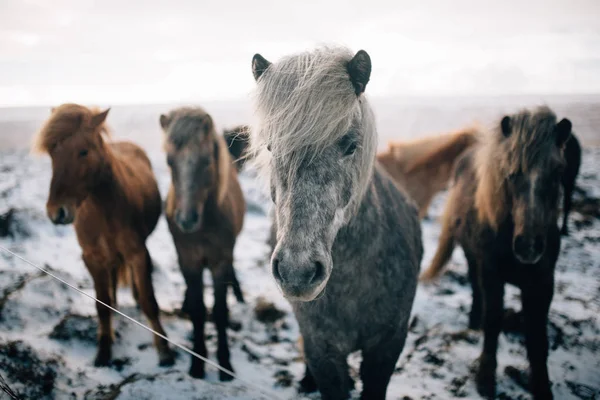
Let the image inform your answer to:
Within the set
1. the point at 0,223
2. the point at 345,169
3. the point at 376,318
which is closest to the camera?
the point at 345,169

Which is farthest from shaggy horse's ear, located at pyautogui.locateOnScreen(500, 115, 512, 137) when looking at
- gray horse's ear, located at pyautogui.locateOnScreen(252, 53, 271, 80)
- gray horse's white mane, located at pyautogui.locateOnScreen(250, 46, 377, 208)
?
gray horse's ear, located at pyautogui.locateOnScreen(252, 53, 271, 80)

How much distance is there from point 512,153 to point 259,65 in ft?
5.19

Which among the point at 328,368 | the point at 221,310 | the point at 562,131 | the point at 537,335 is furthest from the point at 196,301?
the point at 562,131

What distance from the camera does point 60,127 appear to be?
196cm

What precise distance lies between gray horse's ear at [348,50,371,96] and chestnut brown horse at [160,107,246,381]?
1426 millimetres

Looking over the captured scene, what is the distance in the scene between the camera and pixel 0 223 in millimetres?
2158

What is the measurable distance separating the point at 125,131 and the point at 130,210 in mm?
592

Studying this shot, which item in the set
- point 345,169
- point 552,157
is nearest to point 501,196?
point 552,157

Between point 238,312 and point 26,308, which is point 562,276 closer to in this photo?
point 238,312

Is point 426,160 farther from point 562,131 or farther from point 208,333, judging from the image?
point 208,333

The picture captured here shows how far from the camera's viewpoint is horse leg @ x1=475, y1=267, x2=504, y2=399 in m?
2.37

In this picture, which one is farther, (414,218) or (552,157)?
(414,218)

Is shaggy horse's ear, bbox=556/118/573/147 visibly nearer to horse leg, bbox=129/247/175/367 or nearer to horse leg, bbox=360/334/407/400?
horse leg, bbox=360/334/407/400

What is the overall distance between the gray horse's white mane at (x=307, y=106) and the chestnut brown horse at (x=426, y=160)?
10.1 ft
